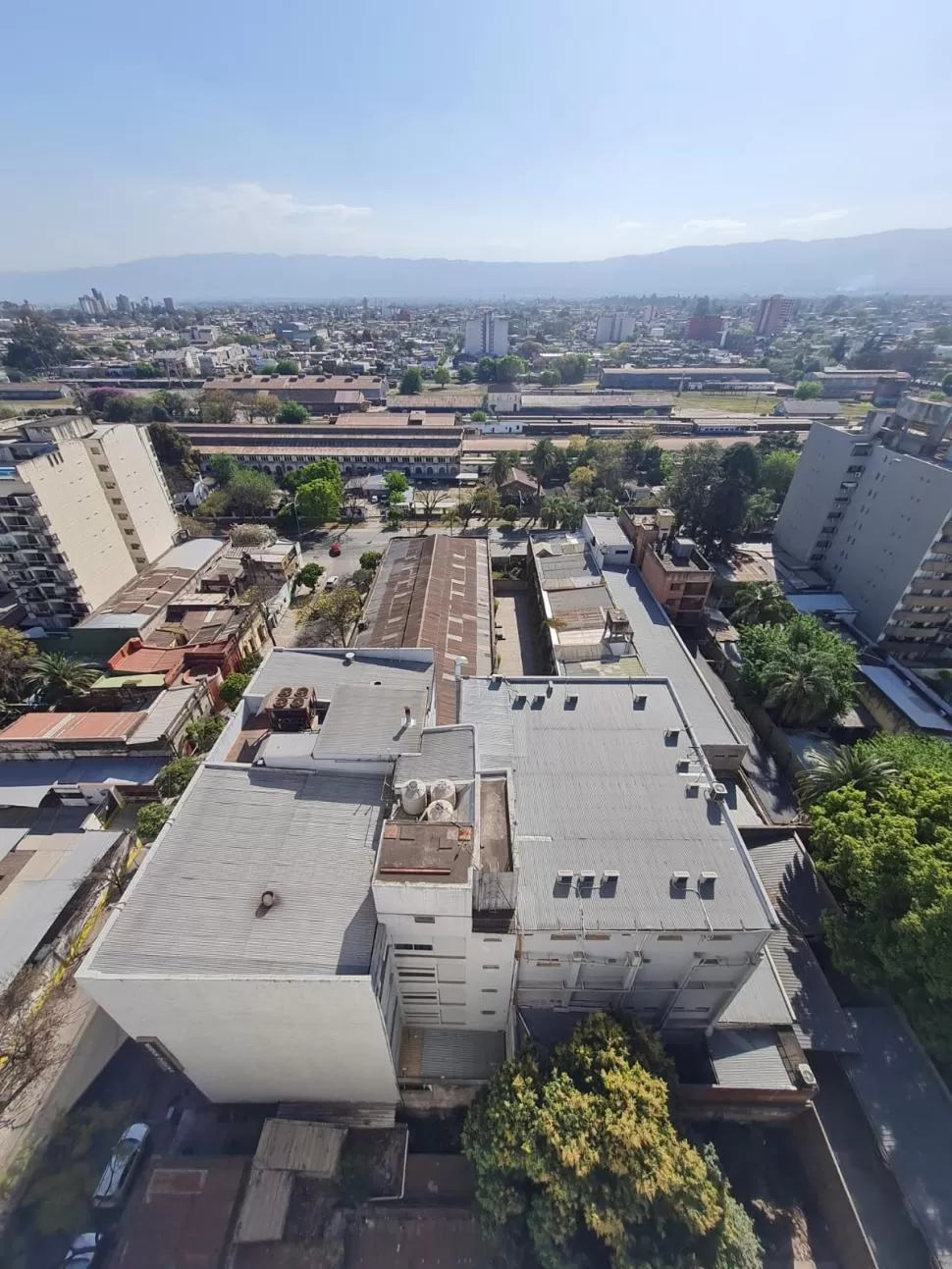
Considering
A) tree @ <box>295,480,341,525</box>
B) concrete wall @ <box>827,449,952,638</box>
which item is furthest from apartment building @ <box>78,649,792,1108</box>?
tree @ <box>295,480,341,525</box>

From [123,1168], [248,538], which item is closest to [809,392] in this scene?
[248,538]

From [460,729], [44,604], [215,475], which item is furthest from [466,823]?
[215,475]

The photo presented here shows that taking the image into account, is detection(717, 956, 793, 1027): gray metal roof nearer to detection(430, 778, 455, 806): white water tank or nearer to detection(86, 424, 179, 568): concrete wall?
detection(430, 778, 455, 806): white water tank

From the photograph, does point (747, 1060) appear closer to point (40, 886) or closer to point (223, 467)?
point (40, 886)

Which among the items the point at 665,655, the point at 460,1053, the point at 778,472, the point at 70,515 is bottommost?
the point at 460,1053

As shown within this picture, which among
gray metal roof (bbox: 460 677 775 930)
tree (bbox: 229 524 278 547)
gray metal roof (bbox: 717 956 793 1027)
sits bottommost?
gray metal roof (bbox: 717 956 793 1027)

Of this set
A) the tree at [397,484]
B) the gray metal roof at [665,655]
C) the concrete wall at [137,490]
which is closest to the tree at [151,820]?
the gray metal roof at [665,655]

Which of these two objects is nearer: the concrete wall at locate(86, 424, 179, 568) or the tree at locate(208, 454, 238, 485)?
the concrete wall at locate(86, 424, 179, 568)
